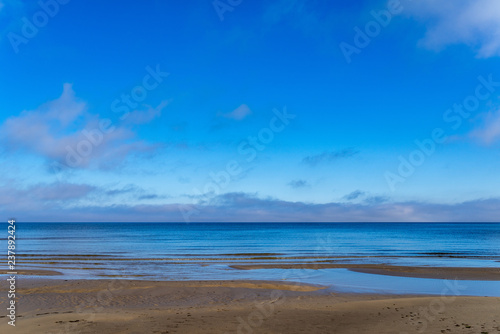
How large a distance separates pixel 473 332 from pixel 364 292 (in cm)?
933

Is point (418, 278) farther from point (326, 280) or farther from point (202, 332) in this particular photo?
point (202, 332)

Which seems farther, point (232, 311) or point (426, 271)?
point (426, 271)

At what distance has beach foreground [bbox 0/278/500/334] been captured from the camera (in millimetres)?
12430

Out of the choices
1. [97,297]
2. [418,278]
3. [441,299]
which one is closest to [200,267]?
[97,297]

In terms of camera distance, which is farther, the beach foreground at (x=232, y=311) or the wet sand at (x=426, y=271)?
the wet sand at (x=426, y=271)

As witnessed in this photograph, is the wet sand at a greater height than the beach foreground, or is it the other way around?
the beach foreground

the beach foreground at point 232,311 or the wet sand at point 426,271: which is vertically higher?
the beach foreground at point 232,311

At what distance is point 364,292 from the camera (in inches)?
814

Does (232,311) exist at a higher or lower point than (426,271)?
higher

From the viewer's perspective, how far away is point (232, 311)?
15.1 m

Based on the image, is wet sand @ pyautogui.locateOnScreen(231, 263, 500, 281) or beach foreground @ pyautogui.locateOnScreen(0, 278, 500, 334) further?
wet sand @ pyautogui.locateOnScreen(231, 263, 500, 281)

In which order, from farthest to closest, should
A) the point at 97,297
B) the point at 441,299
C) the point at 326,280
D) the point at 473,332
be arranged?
the point at 326,280
the point at 97,297
the point at 441,299
the point at 473,332

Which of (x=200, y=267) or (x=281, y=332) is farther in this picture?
(x=200, y=267)

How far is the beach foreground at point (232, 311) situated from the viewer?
12430 mm
